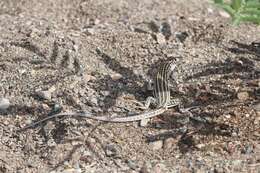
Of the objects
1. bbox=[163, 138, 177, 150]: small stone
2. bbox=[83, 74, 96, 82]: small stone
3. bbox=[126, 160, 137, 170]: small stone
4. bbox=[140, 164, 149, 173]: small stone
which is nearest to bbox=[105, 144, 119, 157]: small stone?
bbox=[126, 160, 137, 170]: small stone

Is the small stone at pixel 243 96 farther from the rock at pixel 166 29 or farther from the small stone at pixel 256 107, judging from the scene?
the rock at pixel 166 29

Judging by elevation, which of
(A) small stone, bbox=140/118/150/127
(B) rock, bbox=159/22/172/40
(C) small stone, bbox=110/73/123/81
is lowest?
(A) small stone, bbox=140/118/150/127

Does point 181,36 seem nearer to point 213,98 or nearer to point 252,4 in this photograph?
point 213,98

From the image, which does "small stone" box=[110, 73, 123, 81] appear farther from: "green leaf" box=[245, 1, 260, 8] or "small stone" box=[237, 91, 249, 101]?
"green leaf" box=[245, 1, 260, 8]

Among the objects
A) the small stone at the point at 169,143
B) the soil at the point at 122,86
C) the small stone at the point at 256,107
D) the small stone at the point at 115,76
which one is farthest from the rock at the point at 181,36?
the small stone at the point at 169,143

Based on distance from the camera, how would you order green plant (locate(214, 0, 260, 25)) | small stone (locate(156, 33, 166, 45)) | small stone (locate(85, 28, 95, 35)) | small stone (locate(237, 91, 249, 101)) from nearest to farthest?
green plant (locate(214, 0, 260, 25)), small stone (locate(237, 91, 249, 101)), small stone (locate(156, 33, 166, 45)), small stone (locate(85, 28, 95, 35))

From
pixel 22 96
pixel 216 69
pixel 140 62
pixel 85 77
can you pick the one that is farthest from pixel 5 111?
pixel 216 69
